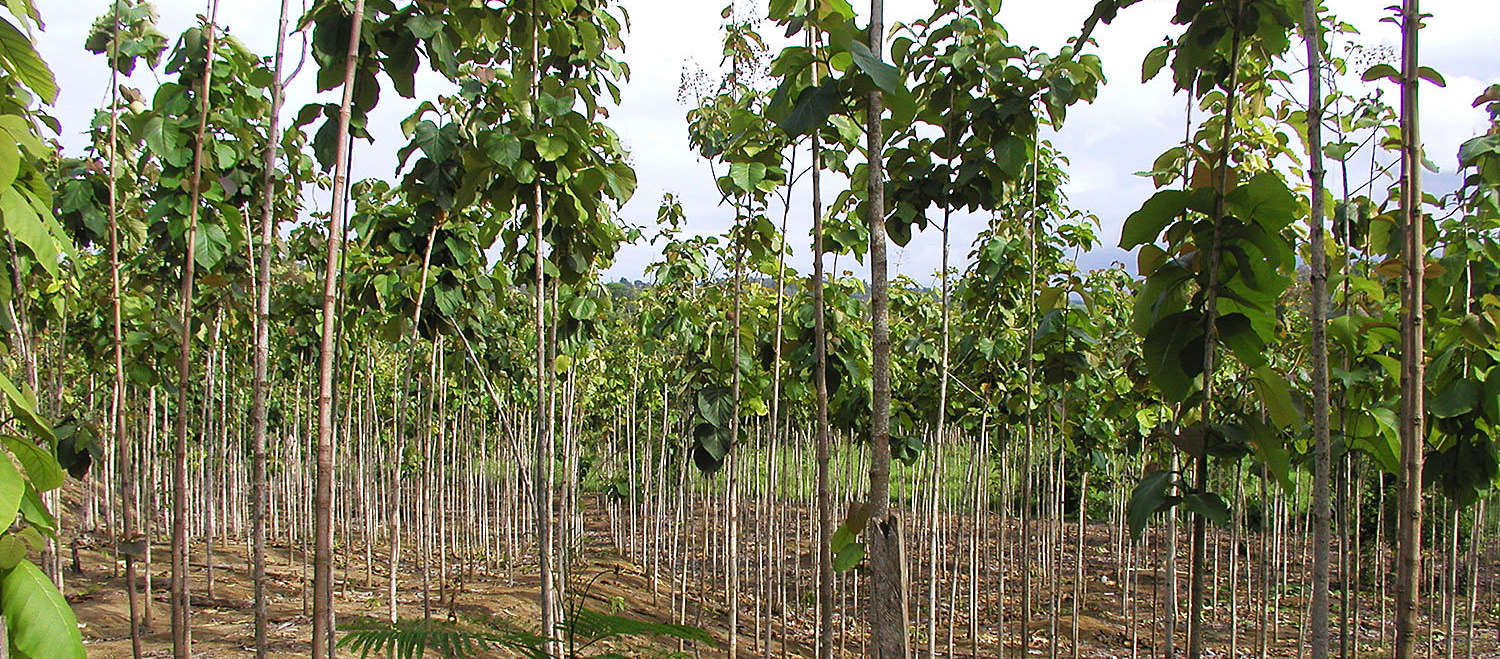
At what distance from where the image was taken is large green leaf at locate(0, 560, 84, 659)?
122 centimetres

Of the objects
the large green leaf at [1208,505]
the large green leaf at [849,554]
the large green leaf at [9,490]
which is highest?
the large green leaf at [9,490]

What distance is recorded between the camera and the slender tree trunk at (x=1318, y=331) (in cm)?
182

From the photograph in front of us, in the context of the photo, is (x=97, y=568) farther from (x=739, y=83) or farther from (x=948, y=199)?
(x=948, y=199)

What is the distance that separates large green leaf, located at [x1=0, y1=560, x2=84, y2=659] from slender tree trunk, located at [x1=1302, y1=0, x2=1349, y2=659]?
2.16m

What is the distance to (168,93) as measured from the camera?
3170 mm

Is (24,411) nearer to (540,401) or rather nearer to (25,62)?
(25,62)

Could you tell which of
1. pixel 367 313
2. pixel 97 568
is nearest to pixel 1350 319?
pixel 367 313

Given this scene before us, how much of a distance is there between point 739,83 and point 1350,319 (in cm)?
252

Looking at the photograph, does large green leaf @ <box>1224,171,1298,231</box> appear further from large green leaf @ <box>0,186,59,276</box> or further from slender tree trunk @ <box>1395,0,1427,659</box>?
large green leaf @ <box>0,186,59,276</box>

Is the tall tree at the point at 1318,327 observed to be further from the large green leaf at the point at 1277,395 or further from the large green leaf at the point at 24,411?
the large green leaf at the point at 24,411

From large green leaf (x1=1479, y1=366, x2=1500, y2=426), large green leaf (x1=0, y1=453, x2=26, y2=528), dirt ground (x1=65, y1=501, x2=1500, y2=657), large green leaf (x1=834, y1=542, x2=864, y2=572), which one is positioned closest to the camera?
large green leaf (x1=0, y1=453, x2=26, y2=528)

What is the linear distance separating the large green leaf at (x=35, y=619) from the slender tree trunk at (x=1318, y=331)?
2163mm

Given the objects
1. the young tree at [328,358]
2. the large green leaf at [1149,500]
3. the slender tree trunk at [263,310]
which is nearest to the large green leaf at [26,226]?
the young tree at [328,358]

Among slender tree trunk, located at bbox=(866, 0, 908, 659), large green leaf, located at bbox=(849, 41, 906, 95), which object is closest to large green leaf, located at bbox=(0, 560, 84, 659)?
slender tree trunk, located at bbox=(866, 0, 908, 659)
